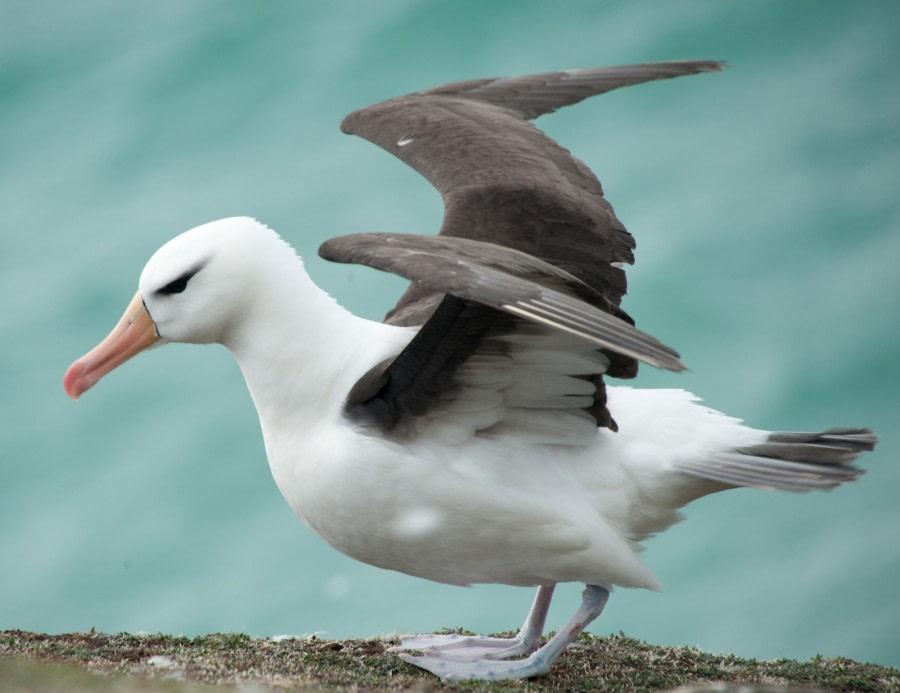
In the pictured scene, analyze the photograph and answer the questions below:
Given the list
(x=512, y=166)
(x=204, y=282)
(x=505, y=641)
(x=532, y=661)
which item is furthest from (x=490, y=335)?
(x=505, y=641)

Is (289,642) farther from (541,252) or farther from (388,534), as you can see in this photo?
(541,252)

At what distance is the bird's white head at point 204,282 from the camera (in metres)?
6.25

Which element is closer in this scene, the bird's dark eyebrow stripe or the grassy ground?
the grassy ground

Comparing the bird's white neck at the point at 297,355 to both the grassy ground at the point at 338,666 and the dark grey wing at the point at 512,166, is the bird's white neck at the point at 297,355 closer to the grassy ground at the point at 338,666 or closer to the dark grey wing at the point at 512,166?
the dark grey wing at the point at 512,166

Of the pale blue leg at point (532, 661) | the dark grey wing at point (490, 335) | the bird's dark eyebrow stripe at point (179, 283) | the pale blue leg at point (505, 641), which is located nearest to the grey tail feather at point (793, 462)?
the dark grey wing at point (490, 335)

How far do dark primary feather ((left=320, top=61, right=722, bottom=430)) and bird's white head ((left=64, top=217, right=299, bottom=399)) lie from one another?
83 cm

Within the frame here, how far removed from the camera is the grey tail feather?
5891 mm

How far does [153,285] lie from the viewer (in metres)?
6.29

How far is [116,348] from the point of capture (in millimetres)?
6453

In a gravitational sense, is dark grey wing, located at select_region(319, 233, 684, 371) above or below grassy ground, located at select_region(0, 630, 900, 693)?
above

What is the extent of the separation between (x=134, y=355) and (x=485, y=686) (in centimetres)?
252

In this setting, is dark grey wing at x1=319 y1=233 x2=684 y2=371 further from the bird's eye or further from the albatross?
the bird's eye

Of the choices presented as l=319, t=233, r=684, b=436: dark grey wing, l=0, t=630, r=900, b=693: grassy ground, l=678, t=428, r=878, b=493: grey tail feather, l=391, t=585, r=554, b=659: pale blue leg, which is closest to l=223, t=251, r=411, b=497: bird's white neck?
l=319, t=233, r=684, b=436: dark grey wing

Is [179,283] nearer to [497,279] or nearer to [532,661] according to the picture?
[497,279]
